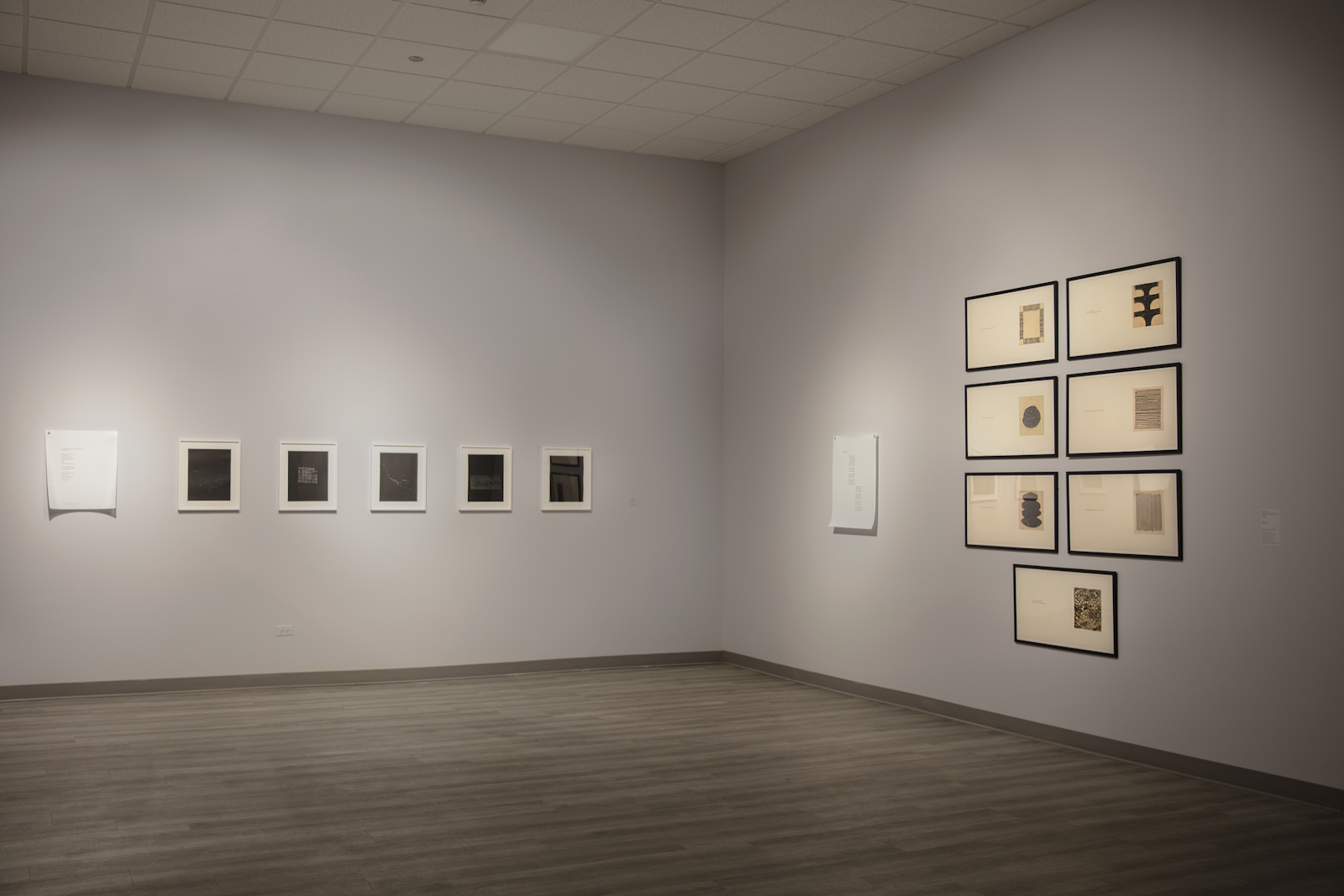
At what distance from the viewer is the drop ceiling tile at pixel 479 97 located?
8.94 m

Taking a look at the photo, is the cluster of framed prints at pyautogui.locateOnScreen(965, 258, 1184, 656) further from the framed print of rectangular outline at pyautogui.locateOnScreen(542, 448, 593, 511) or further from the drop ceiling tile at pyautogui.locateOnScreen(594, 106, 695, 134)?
the framed print of rectangular outline at pyautogui.locateOnScreen(542, 448, 593, 511)

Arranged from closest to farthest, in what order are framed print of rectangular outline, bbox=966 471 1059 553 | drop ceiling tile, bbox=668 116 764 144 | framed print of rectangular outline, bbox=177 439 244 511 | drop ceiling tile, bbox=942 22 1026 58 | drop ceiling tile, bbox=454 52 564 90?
framed print of rectangular outline, bbox=966 471 1059 553 < drop ceiling tile, bbox=942 22 1026 58 < drop ceiling tile, bbox=454 52 564 90 < framed print of rectangular outline, bbox=177 439 244 511 < drop ceiling tile, bbox=668 116 764 144

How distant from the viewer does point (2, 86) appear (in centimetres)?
857

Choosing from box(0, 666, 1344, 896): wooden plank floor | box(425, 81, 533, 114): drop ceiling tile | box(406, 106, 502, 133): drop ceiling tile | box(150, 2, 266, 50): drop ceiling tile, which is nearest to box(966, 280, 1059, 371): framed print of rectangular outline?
box(0, 666, 1344, 896): wooden plank floor

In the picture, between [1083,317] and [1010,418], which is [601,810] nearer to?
[1010,418]

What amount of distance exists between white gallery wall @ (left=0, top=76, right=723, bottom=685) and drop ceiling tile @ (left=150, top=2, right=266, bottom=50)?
1.38 m

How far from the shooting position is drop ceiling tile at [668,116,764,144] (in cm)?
980

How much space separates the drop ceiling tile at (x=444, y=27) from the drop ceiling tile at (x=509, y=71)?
282 millimetres

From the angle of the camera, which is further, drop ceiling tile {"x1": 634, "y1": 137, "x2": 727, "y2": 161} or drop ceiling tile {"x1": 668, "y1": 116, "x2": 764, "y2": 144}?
drop ceiling tile {"x1": 634, "y1": 137, "x2": 727, "y2": 161}

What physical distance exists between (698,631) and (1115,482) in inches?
191

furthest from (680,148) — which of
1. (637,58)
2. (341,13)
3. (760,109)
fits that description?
(341,13)

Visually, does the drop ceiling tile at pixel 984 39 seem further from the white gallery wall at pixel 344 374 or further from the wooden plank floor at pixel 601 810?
the wooden plank floor at pixel 601 810

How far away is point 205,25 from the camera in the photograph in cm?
771

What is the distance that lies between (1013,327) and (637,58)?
10.7 feet
